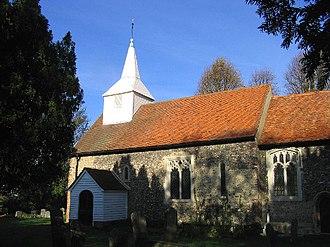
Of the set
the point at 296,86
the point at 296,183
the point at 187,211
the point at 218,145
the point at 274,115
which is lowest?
the point at 187,211

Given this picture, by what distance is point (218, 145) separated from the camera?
59.3ft

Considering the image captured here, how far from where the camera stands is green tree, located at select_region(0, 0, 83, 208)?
10445 mm

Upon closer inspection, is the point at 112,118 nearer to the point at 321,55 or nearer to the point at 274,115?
the point at 274,115

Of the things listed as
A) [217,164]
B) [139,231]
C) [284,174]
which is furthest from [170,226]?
[284,174]

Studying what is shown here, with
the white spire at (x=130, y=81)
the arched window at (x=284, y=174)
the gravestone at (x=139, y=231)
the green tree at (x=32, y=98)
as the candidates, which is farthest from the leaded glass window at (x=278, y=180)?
the white spire at (x=130, y=81)

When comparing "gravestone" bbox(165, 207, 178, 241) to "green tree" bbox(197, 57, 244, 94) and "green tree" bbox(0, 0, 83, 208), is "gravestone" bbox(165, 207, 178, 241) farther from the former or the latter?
"green tree" bbox(197, 57, 244, 94)

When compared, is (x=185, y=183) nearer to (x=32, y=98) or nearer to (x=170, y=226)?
(x=170, y=226)

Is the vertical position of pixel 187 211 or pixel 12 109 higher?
pixel 12 109

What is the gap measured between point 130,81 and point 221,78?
11984mm

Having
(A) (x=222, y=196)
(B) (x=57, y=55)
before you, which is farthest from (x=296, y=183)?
(B) (x=57, y=55)

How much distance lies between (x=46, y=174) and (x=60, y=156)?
794 millimetres

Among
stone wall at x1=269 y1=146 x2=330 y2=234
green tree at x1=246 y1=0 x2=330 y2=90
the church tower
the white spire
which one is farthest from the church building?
green tree at x1=246 y1=0 x2=330 y2=90

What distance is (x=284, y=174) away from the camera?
55.3 ft

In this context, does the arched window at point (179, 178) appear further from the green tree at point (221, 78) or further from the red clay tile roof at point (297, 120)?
the green tree at point (221, 78)
